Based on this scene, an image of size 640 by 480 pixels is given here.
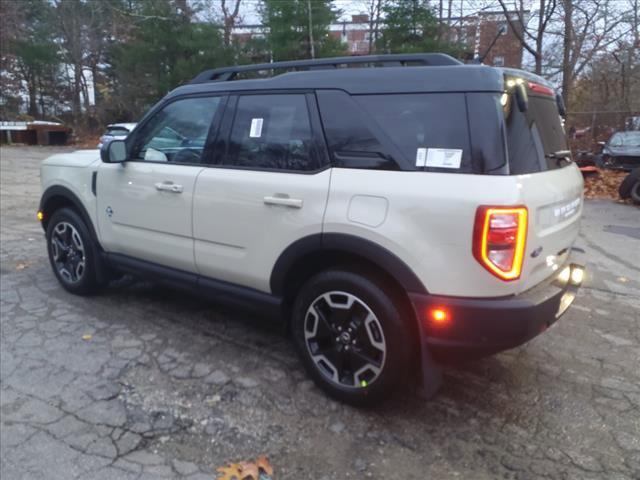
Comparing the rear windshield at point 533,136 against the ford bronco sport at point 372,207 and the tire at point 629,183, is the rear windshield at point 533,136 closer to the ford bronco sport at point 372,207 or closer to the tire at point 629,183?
the ford bronco sport at point 372,207

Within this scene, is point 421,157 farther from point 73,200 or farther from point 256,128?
point 73,200

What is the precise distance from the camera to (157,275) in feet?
13.1

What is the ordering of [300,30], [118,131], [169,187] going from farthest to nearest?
[300,30]
[118,131]
[169,187]

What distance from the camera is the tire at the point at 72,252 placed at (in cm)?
453

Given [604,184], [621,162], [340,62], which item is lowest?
[604,184]

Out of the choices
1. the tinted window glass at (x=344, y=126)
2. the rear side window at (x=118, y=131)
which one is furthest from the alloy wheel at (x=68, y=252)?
the rear side window at (x=118, y=131)

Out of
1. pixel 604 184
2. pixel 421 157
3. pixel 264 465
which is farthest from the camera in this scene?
pixel 604 184

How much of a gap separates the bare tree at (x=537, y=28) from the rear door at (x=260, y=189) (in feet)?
42.8

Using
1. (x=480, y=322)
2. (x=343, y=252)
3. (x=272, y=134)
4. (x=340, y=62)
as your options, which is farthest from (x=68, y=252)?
(x=480, y=322)

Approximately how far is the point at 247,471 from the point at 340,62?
234 cm

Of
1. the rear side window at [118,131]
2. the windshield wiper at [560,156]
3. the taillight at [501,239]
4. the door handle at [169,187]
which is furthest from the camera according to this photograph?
the rear side window at [118,131]

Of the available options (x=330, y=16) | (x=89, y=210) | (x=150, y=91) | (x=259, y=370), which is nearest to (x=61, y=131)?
(x=150, y=91)

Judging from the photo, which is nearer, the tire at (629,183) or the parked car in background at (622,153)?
the tire at (629,183)

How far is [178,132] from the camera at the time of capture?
152 inches
